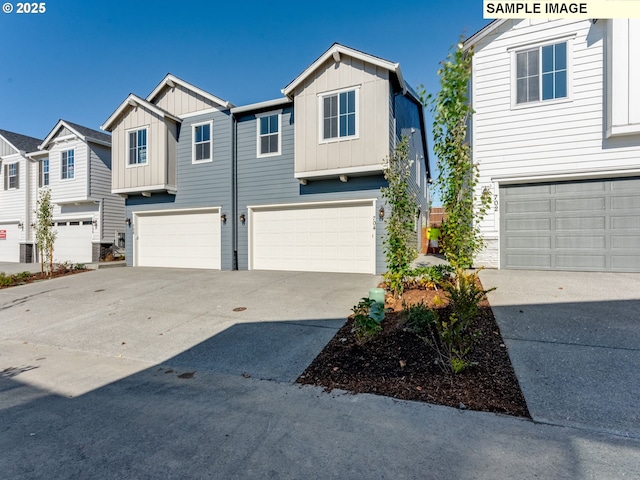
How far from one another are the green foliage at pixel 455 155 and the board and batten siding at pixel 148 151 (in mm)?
9559

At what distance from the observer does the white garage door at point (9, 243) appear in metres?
16.7

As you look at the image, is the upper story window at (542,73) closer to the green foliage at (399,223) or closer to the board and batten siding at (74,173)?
the green foliage at (399,223)

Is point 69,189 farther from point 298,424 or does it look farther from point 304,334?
point 298,424

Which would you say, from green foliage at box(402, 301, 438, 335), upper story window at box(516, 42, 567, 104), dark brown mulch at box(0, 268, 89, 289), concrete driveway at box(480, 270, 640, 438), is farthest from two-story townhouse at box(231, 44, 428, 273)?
dark brown mulch at box(0, 268, 89, 289)

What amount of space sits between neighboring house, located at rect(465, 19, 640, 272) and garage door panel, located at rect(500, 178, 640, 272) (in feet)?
0.06

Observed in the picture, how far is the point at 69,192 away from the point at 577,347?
18.3 meters

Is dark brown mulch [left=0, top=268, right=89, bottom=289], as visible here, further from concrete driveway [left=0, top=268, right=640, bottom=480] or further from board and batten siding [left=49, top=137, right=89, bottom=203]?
concrete driveway [left=0, top=268, right=640, bottom=480]

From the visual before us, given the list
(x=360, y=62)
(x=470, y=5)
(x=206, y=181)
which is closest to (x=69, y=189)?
(x=206, y=181)

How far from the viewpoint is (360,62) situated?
877cm

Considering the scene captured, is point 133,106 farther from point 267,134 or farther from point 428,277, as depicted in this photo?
point 428,277

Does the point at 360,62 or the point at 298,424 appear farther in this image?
the point at 360,62

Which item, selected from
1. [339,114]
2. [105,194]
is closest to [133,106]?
[105,194]

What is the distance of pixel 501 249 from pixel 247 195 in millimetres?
7601

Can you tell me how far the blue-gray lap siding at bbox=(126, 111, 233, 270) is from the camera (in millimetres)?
10812
